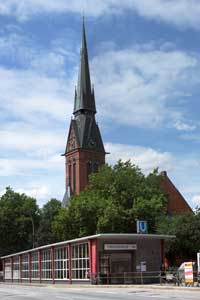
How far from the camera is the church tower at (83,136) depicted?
115000 millimetres

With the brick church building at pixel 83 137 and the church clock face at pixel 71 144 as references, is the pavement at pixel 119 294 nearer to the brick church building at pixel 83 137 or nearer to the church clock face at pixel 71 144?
Answer: the brick church building at pixel 83 137

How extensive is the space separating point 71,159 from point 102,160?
6.89m

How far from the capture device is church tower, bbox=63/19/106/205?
115m

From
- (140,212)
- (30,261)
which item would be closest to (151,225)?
(140,212)

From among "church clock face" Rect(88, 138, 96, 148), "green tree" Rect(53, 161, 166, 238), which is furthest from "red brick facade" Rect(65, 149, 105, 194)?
"green tree" Rect(53, 161, 166, 238)

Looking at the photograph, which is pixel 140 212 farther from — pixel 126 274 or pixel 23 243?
pixel 23 243

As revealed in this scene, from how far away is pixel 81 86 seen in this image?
11500 cm

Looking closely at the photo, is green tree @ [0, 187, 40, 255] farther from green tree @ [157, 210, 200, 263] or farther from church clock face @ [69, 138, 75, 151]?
church clock face @ [69, 138, 75, 151]

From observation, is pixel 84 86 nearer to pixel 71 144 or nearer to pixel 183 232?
pixel 71 144

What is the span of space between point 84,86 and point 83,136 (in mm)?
10815

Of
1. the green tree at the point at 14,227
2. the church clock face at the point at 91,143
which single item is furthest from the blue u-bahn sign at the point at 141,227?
the church clock face at the point at 91,143

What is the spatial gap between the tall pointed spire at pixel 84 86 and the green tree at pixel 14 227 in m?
32.0

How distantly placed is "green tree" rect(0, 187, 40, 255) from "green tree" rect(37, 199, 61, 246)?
146cm

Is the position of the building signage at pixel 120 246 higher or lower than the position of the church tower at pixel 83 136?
lower
